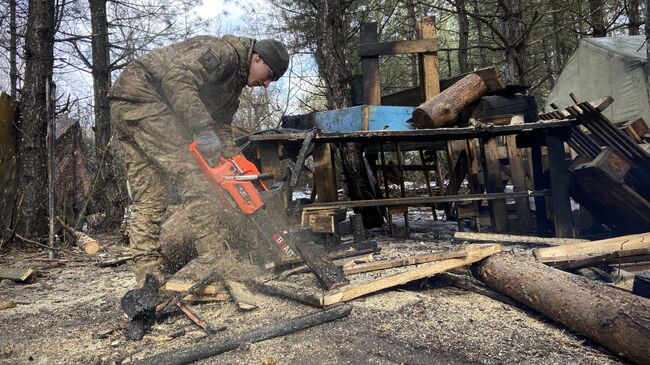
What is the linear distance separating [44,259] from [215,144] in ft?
12.4

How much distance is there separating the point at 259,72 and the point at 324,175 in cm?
199

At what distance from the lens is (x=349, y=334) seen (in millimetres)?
2650

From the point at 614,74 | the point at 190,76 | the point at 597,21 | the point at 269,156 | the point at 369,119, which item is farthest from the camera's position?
the point at 597,21

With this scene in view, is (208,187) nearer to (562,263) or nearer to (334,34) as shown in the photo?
(562,263)

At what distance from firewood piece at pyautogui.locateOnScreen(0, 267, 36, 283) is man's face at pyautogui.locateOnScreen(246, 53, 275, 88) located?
2.99 meters

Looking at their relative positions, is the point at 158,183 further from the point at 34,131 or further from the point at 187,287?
the point at 34,131

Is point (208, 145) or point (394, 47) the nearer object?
point (208, 145)

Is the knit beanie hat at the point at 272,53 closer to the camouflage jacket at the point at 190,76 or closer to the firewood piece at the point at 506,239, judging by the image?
the camouflage jacket at the point at 190,76

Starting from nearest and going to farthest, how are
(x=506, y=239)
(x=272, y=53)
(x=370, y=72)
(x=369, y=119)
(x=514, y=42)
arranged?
1. (x=272, y=53)
2. (x=506, y=239)
3. (x=369, y=119)
4. (x=370, y=72)
5. (x=514, y=42)

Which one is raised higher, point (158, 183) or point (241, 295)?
point (158, 183)

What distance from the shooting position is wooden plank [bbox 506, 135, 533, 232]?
6.31m

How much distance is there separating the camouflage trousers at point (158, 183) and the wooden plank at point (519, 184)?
166 inches

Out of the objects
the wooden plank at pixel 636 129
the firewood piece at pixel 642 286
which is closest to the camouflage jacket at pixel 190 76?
the firewood piece at pixel 642 286

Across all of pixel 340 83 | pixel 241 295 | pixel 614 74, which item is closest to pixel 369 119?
pixel 340 83
